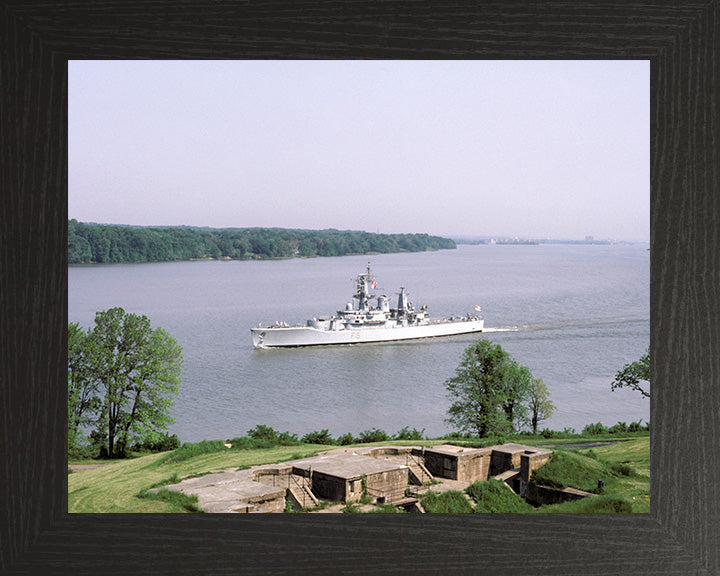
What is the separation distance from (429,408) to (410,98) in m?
2.87

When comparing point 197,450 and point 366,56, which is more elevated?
point 366,56

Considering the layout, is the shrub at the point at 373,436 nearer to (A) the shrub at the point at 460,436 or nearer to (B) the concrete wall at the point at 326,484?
(A) the shrub at the point at 460,436

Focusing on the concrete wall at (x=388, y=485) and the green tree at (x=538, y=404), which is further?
the green tree at (x=538, y=404)

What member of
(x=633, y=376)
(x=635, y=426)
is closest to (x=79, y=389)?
(x=635, y=426)

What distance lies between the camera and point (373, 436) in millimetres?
4301

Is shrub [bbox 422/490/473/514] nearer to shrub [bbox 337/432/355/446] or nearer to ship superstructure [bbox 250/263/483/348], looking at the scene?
shrub [bbox 337/432/355/446]

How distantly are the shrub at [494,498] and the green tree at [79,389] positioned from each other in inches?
91.1

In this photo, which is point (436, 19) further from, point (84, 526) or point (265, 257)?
point (265, 257)

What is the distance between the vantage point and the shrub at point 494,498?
9.11 ft

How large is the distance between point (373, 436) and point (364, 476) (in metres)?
1.51

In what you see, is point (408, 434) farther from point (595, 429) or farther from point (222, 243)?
point (222, 243)

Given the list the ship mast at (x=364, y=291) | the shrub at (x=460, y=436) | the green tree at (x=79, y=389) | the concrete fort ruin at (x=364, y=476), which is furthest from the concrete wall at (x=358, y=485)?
the green tree at (x=79, y=389)

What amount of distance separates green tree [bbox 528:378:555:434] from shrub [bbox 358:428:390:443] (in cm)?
93

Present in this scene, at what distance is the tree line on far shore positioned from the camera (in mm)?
3434
